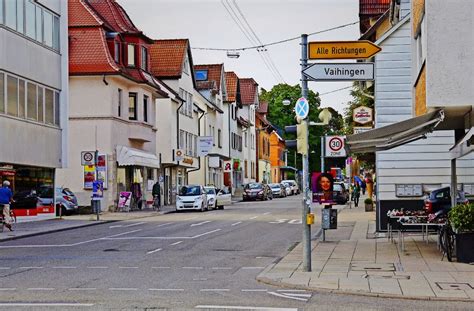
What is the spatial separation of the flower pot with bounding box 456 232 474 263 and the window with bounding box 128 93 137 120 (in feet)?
108

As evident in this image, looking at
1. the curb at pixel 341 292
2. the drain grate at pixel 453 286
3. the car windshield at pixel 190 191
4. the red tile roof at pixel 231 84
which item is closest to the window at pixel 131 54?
the car windshield at pixel 190 191

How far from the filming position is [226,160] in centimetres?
7956

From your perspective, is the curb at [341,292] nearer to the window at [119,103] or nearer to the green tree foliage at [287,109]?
the window at [119,103]

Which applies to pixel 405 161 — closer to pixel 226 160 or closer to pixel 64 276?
pixel 64 276

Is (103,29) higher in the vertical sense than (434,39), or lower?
higher

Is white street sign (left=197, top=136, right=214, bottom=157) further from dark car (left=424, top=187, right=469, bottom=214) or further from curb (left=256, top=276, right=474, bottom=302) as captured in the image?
curb (left=256, top=276, right=474, bottom=302)

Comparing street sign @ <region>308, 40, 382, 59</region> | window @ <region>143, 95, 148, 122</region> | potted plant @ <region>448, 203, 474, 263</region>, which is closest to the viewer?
street sign @ <region>308, 40, 382, 59</region>

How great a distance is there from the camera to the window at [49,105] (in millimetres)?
36188

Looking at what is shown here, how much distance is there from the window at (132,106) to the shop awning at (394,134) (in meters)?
28.5

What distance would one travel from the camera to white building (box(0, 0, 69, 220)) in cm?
3186

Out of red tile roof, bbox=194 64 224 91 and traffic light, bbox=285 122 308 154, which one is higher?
red tile roof, bbox=194 64 224 91

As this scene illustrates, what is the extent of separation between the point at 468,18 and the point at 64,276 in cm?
946

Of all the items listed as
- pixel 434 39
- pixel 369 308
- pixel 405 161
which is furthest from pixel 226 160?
pixel 369 308

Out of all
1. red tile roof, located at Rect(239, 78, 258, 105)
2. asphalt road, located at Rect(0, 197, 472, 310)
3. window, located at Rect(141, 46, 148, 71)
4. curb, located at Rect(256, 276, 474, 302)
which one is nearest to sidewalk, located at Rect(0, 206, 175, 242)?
asphalt road, located at Rect(0, 197, 472, 310)
